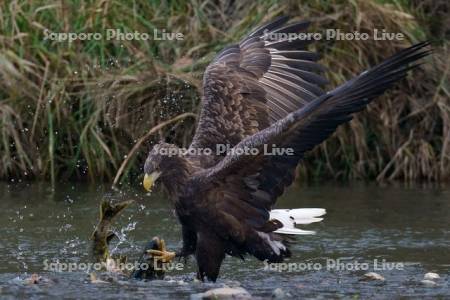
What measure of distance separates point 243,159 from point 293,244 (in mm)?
994

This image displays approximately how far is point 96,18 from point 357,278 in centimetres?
470

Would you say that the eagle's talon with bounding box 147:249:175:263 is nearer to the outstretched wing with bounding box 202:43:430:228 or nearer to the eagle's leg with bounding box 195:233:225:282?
the eagle's leg with bounding box 195:233:225:282

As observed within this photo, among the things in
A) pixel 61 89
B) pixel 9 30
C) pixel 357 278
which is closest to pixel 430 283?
pixel 357 278

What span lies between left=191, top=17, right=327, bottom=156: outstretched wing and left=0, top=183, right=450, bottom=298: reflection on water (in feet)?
2.69

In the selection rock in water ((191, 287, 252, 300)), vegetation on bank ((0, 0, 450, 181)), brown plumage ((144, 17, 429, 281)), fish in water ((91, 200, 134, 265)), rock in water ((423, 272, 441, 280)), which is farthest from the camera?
vegetation on bank ((0, 0, 450, 181))

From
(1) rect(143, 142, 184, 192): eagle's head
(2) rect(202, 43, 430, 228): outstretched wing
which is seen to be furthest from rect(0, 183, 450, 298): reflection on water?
(1) rect(143, 142, 184, 192): eagle's head

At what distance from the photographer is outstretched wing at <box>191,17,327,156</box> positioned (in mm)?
7273

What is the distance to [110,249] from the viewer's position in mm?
7746

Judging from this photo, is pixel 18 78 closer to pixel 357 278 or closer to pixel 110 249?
pixel 110 249

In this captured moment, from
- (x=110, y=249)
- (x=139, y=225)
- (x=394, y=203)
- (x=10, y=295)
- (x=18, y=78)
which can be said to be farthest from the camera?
(x=18, y=78)

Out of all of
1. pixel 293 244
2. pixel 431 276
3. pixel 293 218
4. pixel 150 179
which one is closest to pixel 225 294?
pixel 150 179

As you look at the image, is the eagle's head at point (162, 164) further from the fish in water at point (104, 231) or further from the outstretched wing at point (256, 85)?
the outstretched wing at point (256, 85)

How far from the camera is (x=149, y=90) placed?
1027 cm

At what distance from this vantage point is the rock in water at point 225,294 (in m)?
6.07
